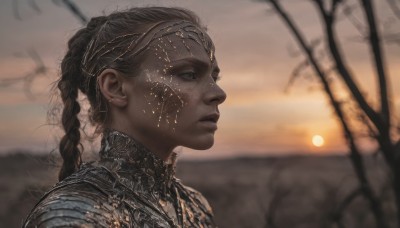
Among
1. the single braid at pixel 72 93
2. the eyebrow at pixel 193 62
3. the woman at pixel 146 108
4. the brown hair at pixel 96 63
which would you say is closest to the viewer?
the woman at pixel 146 108

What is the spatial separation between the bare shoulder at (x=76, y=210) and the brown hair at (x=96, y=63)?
1.41 feet

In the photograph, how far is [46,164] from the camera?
132 inches

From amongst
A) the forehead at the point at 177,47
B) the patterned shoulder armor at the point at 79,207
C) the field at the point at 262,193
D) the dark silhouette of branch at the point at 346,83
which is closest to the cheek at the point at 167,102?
the forehead at the point at 177,47

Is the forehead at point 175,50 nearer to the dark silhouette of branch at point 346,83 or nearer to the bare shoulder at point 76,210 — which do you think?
the bare shoulder at point 76,210

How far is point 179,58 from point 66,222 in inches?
29.1

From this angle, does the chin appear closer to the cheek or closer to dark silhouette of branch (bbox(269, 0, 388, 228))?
the cheek

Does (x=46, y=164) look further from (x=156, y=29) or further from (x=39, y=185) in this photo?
(x=156, y=29)

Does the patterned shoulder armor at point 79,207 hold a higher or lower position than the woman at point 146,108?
lower

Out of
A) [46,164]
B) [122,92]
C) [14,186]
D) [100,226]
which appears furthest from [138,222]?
[14,186]

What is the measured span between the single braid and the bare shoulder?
0.49 m

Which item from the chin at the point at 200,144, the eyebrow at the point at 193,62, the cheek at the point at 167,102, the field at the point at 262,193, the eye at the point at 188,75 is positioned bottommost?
the field at the point at 262,193

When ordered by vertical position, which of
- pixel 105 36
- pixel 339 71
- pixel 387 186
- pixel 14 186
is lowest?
pixel 14 186

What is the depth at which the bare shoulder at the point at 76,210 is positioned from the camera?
2297mm

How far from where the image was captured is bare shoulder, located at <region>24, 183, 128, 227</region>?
2.30 meters
